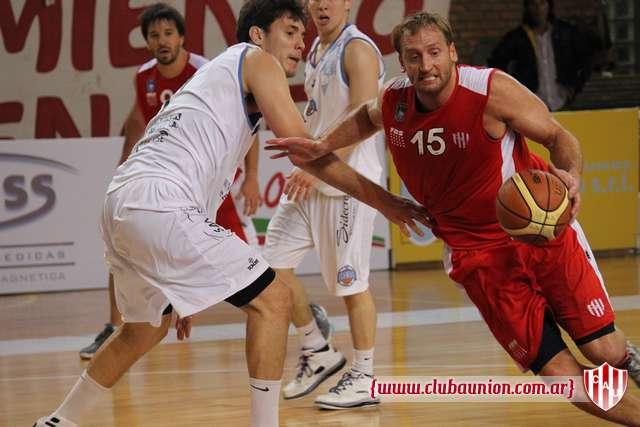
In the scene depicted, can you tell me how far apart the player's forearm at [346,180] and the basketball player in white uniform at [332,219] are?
36.6 inches

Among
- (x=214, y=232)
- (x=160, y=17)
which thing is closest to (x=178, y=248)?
Answer: (x=214, y=232)

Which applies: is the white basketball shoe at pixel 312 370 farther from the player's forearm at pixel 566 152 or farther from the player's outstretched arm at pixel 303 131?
the player's forearm at pixel 566 152

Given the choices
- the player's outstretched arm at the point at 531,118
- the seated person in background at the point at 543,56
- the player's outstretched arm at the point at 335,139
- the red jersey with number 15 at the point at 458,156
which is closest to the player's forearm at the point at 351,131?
the player's outstretched arm at the point at 335,139

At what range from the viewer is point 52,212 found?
9.82 m

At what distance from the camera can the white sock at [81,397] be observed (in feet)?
15.6

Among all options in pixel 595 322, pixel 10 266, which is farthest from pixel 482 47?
pixel 595 322

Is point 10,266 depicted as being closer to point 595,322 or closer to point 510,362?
point 510,362

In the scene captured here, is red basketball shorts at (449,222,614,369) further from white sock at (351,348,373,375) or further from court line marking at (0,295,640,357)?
court line marking at (0,295,640,357)

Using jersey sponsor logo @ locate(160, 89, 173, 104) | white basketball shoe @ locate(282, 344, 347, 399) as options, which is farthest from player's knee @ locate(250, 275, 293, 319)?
jersey sponsor logo @ locate(160, 89, 173, 104)

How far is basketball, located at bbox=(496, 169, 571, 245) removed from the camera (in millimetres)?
4211

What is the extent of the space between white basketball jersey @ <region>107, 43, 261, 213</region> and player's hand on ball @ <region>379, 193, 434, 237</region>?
67 centimetres

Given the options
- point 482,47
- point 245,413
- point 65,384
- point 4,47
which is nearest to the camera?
point 245,413

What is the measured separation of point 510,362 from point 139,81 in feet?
9.25

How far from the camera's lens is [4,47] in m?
11.6
